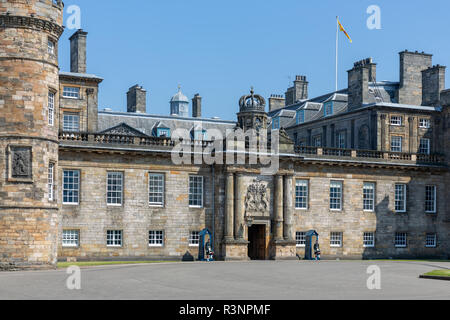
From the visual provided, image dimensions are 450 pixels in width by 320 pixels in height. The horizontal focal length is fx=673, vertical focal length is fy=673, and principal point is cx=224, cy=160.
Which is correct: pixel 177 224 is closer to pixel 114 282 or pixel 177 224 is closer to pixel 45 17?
pixel 45 17

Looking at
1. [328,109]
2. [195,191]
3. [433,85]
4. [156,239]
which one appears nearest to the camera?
[156,239]

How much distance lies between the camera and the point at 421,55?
54906 millimetres

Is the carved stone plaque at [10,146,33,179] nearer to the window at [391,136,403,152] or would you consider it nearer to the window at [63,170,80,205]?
the window at [63,170,80,205]

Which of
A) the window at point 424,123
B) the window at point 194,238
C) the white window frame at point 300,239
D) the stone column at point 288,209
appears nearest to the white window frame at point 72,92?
the window at point 194,238

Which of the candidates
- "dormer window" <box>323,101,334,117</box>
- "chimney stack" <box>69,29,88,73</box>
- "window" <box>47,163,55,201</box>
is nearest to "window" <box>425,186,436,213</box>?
"dormer window" <box>323,101,334,117</box>

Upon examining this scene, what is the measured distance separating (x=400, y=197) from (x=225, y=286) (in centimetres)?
3047

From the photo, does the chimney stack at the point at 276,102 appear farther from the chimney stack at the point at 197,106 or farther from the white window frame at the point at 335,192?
the white window frame at the point at 335,192

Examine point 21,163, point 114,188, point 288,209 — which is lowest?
point 288,209

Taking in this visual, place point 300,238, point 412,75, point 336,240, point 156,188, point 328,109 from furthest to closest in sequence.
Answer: point 328,109
point 412,75
point 336,240
point 300,238
point 156,188

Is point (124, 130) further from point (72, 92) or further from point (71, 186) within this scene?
point (71, 186)

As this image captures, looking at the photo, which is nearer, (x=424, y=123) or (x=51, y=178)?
(x=51, y=178)

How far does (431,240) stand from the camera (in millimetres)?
50500

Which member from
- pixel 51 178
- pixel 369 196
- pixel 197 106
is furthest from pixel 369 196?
pixel 51 178
